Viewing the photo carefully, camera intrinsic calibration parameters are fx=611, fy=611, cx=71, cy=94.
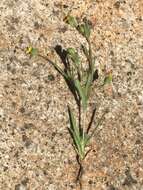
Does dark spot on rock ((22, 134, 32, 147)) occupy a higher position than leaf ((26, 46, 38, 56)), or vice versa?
leaf ((26, 46, 38, 56))

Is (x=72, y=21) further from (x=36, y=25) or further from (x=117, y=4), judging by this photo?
(x=117, y=4)

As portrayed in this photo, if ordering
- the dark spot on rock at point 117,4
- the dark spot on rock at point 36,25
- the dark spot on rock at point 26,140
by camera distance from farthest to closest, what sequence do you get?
the dark spot on rock at point 117,4 → the dark spot on rock at point 36,25 → the dark spot on rock at point 26,140

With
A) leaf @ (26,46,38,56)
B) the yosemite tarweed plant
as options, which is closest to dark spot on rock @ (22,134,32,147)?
the yosemite tarweed plant

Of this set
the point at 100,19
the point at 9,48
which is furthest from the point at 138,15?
the point at 9,48

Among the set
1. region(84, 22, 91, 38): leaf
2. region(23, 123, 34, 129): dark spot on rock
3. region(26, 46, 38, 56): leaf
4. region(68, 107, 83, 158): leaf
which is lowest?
region(68, 107, 83, 158): leaf

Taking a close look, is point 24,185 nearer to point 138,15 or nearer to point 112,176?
point 112,176

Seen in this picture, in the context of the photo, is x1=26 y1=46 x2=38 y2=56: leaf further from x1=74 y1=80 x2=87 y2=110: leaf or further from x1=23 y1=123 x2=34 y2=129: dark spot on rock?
x1=23 y1=123 x2=34 y2=129: dark spot on rock

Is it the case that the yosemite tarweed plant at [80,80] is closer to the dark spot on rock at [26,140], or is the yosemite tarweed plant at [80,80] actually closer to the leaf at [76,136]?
the leaf at [76,136]

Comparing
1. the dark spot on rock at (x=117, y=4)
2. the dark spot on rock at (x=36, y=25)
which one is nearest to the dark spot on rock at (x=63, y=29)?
the dark spot on rock at (x=36, y=25)
